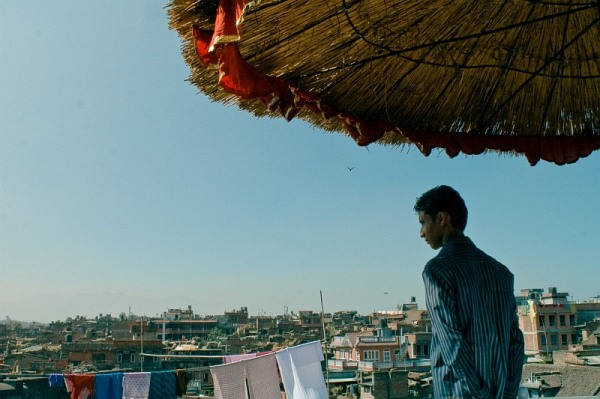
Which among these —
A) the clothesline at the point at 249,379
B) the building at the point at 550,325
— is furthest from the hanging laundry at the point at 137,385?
the building at the point at 550,325

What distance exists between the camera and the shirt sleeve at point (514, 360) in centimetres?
129

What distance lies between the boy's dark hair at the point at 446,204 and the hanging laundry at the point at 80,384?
8.18 m

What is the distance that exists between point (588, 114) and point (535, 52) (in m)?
0.37

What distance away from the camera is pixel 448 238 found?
138cm

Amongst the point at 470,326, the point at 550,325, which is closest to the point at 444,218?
the point at 470,326

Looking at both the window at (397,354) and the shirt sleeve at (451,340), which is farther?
the window at (397,354)

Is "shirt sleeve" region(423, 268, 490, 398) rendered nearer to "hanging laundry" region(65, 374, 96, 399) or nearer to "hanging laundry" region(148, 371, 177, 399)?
"hanging laundry" region(148, 371, 177, 399)

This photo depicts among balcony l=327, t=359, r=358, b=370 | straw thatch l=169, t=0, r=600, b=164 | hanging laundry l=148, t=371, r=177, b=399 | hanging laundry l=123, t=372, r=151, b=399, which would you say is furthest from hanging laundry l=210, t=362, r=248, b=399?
balcony l=327, t=359, r=358, b=370

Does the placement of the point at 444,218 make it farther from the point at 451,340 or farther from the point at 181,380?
the point at 181,380

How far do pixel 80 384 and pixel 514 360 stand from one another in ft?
27.5

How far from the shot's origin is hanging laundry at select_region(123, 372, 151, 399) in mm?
7531

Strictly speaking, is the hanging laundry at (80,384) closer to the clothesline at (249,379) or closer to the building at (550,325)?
the clothesline at (249,379)

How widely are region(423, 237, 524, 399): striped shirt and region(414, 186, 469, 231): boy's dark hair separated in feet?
0.31

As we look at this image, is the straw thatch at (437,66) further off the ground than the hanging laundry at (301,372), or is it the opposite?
the straw thatch at (437,66)
